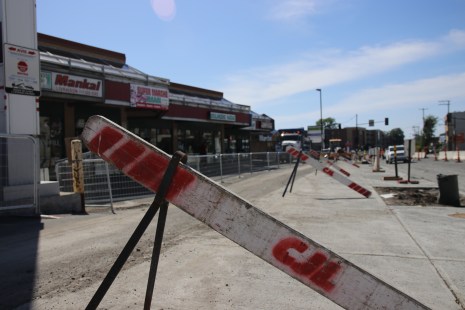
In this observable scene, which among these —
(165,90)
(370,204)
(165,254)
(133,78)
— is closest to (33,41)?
(165,254)

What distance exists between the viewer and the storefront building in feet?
53.3

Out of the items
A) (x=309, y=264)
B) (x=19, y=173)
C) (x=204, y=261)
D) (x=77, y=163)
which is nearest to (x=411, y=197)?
(x=204, y=261)

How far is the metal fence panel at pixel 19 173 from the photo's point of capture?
8375mm

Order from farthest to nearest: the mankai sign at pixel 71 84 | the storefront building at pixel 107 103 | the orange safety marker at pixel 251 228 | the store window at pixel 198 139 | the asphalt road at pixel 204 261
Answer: the store window at pixel 198 139
the storefront building at pixel 107 103
the mankai sign at pixel 71 84
the asphalt road at pixel 204 261
the orange safety marker at pixel 251 228

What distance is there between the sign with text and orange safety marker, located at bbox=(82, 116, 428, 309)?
7.08 m

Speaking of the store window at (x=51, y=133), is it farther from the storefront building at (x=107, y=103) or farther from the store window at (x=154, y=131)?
the store window at (x=154, y=131)

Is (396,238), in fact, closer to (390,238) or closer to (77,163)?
(390,238)

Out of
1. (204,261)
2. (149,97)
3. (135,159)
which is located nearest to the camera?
(135,159)

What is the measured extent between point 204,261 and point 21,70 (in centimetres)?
629

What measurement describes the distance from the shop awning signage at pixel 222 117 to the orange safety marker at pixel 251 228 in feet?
82.6

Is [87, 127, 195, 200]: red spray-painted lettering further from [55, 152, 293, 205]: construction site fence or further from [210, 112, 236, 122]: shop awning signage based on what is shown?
[210, 112, 236, 122]: shop awning signage

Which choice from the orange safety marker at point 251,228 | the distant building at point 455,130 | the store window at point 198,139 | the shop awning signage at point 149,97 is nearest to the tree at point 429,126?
the distant building at point 455,130

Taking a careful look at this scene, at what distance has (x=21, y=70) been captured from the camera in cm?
894

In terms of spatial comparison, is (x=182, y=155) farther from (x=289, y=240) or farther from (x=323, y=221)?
(x=323, y=221)
